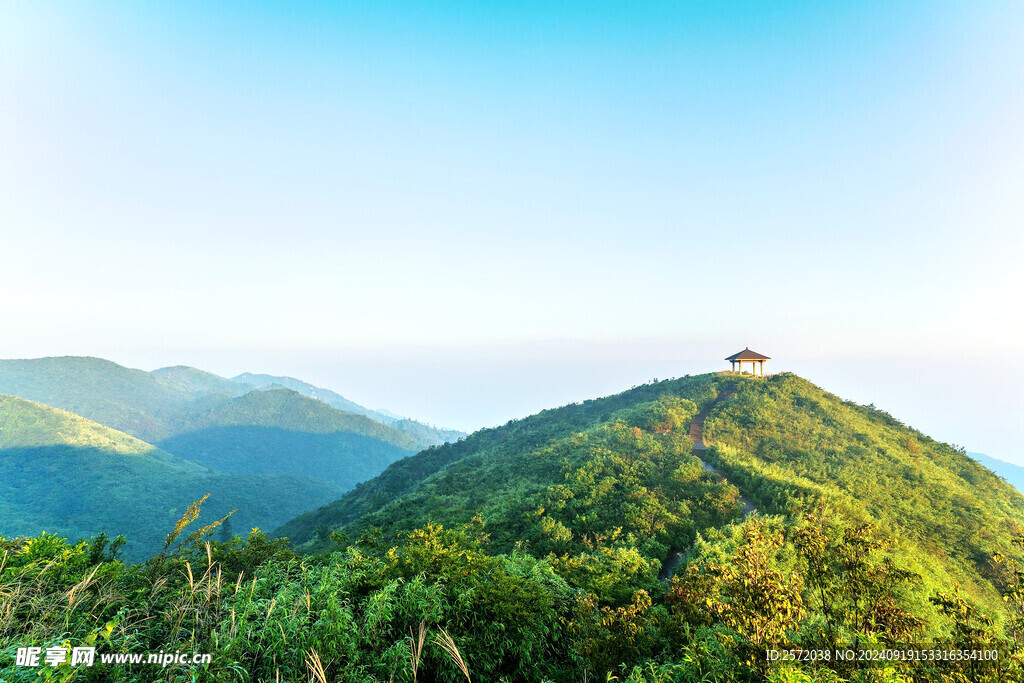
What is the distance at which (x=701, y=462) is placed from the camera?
25.2 metres

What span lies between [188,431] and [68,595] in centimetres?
17747

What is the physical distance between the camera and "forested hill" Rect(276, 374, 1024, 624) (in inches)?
589

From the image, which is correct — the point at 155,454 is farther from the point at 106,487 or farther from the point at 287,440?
the point at 287,440

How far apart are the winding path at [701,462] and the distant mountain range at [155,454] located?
7621cm

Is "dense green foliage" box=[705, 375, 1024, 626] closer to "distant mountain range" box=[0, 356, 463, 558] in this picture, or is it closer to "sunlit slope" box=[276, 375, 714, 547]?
"sunlit slope" box=[276, 375, 714, 547]

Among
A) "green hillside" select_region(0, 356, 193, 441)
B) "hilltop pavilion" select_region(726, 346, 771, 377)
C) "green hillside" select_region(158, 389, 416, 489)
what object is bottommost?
"green hillside" select_region(158, 389, 416, 489)

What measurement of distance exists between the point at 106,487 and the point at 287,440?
65441 millimetres

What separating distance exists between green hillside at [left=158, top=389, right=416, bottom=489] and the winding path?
105 m

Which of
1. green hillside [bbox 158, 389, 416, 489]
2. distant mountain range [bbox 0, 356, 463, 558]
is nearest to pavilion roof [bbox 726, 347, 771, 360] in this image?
distant mountain range [bbox 0, 356, 463, 558]

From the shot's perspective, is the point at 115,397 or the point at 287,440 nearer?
the point at 287,440

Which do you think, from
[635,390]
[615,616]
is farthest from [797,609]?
[635,390]

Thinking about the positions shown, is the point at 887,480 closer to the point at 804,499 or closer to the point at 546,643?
the point at 804,499

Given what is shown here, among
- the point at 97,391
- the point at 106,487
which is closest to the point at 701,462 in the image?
the point at 106,487

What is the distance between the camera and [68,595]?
6301 mm
